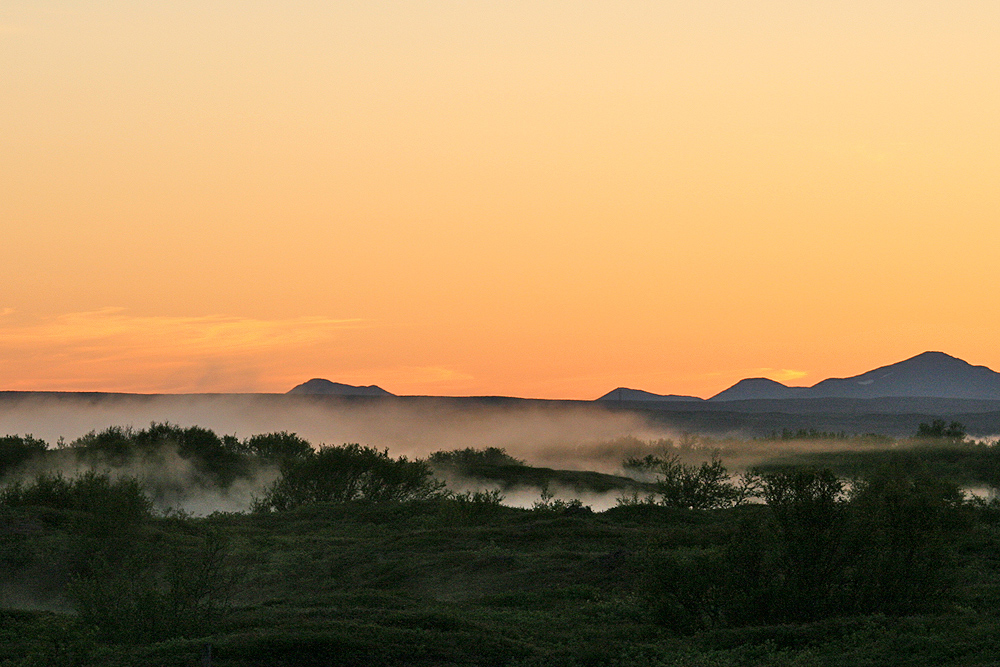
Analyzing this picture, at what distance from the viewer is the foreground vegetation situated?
18.9 meters

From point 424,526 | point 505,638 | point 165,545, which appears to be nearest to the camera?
point 505,638

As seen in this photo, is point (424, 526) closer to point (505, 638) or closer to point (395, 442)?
point (505, 638)

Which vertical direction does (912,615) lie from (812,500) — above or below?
below

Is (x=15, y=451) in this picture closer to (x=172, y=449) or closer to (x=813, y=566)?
(x=172, y=449)

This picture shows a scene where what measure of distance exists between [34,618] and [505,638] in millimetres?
10477

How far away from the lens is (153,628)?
67.5 ft

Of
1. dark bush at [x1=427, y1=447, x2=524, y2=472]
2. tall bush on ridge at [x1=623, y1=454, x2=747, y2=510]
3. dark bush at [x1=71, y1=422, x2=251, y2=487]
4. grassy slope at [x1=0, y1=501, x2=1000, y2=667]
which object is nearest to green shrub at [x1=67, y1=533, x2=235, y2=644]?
grassy slope at [x1=0, y1=501, x2=1000, y2=667]

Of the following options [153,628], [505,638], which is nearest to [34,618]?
[153,628]

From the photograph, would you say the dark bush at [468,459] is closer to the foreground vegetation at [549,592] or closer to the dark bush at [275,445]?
the dark bush at [275,445]

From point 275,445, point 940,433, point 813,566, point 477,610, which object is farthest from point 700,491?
point 940,433

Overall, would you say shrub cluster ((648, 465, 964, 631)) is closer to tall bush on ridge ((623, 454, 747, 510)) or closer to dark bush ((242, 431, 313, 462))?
tall bush on ridge ((623, 454, 747, 510))

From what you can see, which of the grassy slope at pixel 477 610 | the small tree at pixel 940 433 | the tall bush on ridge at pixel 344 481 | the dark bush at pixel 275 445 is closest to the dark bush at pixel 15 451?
the dark bush at pixel 275 445

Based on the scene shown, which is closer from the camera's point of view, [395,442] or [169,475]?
[169,475]

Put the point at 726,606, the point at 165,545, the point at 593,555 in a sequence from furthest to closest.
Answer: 1. the point at 165,545
2. the point at 593,555
3. the point at 726,606
